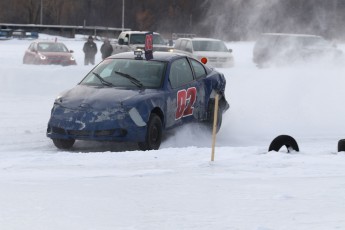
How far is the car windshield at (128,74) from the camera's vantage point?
10.5 metres

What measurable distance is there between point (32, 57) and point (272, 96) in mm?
13336

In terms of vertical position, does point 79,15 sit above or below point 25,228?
above

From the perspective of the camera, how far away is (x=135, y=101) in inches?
385

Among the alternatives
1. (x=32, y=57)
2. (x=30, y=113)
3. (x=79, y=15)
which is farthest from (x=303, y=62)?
(x=79, y=15)

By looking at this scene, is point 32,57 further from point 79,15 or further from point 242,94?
point 79,15

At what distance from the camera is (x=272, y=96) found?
17.1 metres

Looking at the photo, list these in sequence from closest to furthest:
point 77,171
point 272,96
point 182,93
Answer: point 77,171, point 182,93, point 272,96

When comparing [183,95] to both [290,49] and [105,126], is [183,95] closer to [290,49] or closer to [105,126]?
[105,126]

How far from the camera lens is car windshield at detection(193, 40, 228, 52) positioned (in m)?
30.0

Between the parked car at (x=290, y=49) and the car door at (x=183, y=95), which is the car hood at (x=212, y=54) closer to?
the parked car at (x=290, y=49)

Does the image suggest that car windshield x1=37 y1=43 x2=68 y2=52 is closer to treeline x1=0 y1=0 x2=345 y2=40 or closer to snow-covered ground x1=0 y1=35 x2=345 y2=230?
snow-covered ground x1=0 y1=35 x2=345 y2=230

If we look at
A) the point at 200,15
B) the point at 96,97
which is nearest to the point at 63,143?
the point at 96,97

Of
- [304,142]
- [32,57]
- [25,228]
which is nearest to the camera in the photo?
[25,228]

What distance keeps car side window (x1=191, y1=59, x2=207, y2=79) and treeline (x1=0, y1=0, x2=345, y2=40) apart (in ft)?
108
